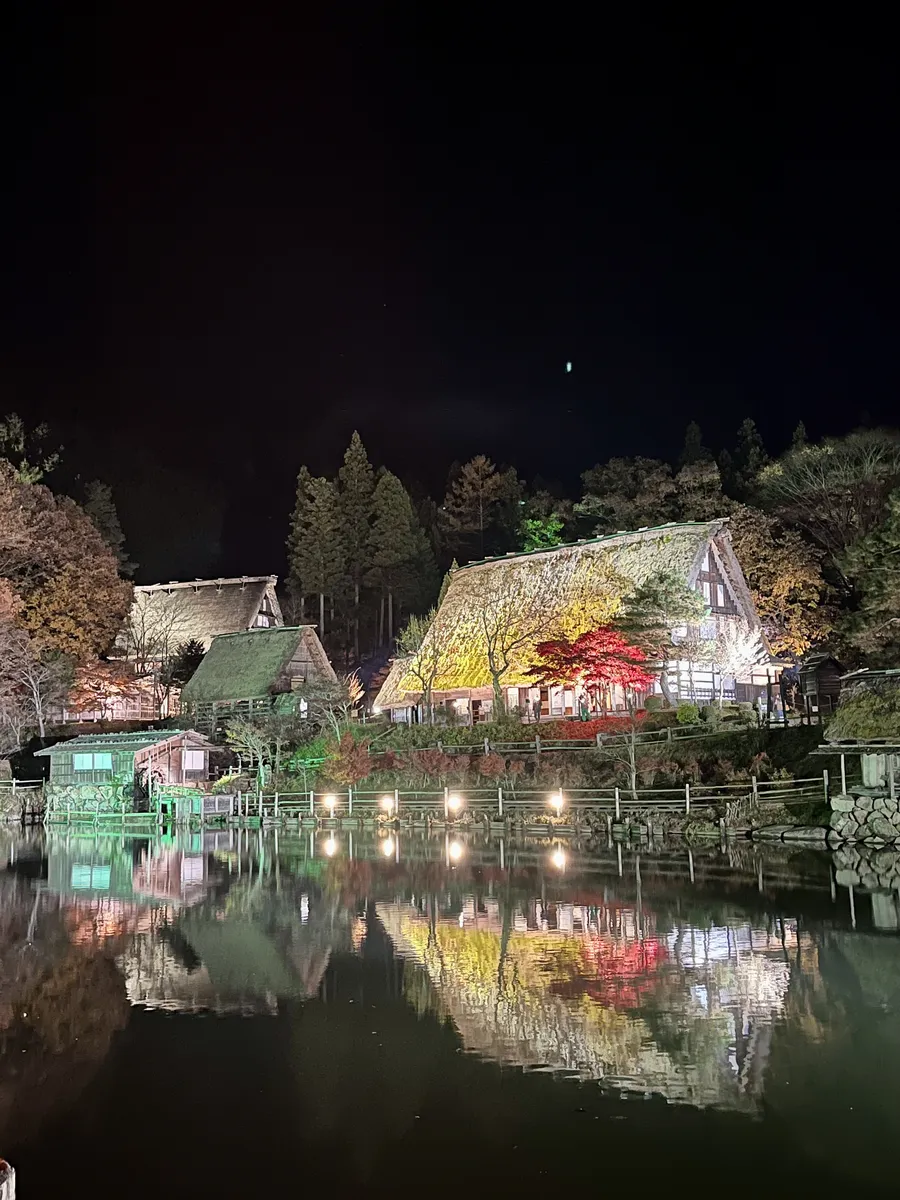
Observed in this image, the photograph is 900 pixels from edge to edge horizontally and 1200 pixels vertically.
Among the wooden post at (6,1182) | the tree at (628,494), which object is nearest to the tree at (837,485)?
the tree at (628,494)

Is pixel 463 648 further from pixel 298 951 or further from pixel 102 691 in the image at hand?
pixel 298 951

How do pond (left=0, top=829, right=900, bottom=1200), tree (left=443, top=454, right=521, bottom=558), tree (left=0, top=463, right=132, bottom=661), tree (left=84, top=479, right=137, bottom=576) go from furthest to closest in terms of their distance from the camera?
tree (left=443, top=454, right=521, bottom=558)
tree (left=84, top=479, right=137, bottom=576)
tree (left=0, top=463, right=132, bottom=661)
pond (left=0, top=829, right=900, bottom=1200)

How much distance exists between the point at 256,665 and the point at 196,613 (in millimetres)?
10398

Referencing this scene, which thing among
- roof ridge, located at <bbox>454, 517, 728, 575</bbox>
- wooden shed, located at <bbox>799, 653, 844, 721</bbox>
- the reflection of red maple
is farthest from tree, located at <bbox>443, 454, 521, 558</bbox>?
the reflection of red maple

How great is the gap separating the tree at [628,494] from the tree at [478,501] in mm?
12040

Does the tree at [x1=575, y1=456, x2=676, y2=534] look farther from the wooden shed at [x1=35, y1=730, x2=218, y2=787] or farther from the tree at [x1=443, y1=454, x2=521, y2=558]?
the wooden shed at [x1=35, y1=730, x2=218, y2=787]

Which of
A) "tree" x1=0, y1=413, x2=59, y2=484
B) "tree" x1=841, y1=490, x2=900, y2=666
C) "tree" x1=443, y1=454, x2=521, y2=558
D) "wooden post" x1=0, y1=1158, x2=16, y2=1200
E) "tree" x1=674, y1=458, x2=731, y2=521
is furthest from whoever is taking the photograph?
"tree" x1=443, y1=454, x2=521, y2=558

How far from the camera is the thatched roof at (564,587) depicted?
3359 cm

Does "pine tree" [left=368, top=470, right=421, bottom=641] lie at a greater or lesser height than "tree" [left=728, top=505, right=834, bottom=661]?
greater

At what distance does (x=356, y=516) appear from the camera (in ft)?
181

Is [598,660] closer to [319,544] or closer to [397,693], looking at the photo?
[397,693]

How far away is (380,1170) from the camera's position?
6.35 m

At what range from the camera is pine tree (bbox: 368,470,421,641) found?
5281 cm

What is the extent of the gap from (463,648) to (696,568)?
9.03 metres
